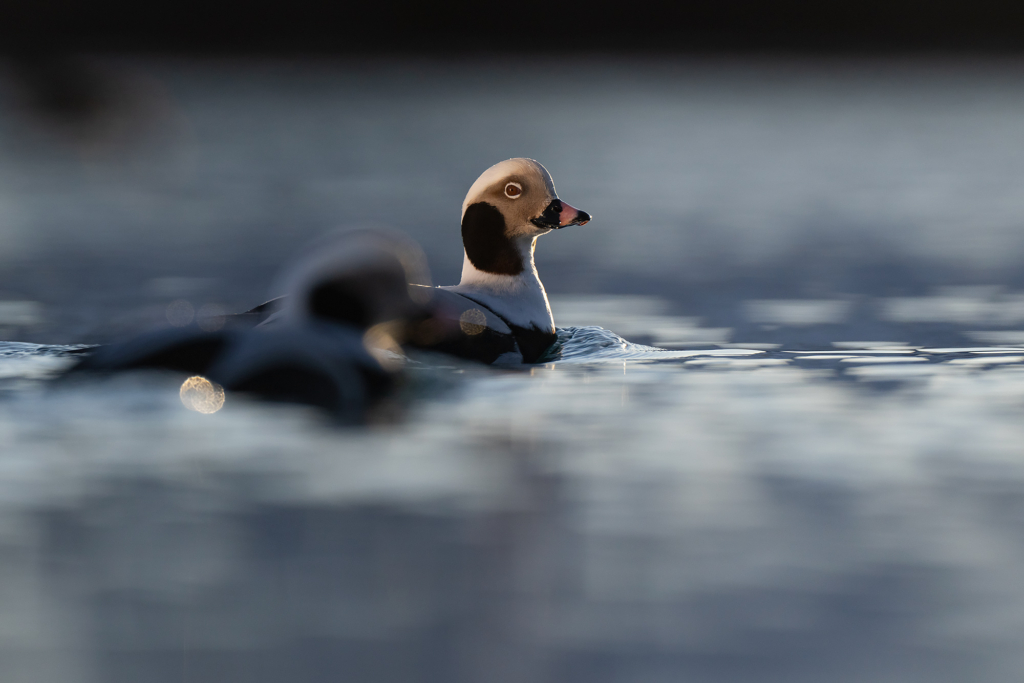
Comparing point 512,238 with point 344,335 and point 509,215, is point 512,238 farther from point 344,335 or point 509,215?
point 344,335

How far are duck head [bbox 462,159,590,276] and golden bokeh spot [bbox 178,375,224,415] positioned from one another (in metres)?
2.18

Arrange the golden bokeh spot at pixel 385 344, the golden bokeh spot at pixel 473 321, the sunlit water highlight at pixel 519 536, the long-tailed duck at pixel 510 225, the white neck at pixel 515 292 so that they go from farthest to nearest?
the long-tailed duck at pixel 510 225 → the white neck at pixel 515 292 → the golden bokeh spot at pixel 473 321 → the golden bokeh spot at pixel 385 344 → the sunlit water highlight at pixel 519 536

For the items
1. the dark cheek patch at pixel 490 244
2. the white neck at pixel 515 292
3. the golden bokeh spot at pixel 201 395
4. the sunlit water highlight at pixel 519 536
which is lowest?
the sunlit water highlight at pixel 519 536

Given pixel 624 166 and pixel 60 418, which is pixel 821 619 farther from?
pixel 624 166

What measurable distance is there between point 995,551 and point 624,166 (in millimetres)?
16807

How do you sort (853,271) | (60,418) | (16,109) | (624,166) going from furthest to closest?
(624,166), (853,271), (60,418), (16,109)

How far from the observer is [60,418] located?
16.5 feet

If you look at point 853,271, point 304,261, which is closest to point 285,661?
point 304,261

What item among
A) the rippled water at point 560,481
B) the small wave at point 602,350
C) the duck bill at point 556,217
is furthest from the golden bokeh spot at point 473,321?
the duck bill at point 556,217

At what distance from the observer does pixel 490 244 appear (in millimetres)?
7230

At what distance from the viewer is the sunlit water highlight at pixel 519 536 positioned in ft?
9.07

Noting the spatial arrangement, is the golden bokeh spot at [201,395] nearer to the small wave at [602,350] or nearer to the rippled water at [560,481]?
the rippled water at [560,481]

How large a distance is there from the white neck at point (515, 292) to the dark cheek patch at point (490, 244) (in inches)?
1.4

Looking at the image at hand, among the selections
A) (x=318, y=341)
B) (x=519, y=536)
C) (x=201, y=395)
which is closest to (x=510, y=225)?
(x=318, y=341)
